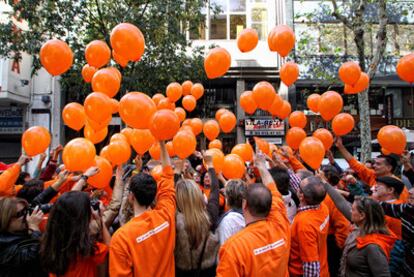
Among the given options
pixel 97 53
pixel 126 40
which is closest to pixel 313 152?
pixel 126 40

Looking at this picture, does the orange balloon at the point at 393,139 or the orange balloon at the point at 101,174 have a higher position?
the orange balloon at the point at 393,139

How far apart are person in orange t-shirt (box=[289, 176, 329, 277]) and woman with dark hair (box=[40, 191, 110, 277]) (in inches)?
67.3

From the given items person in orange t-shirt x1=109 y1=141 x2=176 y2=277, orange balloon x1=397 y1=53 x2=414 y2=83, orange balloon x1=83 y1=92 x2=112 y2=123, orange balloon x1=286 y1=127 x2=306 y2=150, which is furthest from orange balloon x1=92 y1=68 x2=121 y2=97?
orange balloon x1=397 y1=53 x2=414 y2=83

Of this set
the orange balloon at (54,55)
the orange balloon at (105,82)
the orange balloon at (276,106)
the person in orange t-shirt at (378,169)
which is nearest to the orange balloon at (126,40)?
the orange balloon at (105,82)

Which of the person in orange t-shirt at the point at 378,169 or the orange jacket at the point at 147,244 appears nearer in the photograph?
the orange jacket at the point at 147,244

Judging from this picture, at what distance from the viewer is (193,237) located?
8.98ft

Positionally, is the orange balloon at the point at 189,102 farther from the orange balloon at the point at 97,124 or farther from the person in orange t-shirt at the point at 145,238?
the person in orange t-shirt at the point at 145,238

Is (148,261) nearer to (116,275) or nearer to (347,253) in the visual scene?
(116,275)

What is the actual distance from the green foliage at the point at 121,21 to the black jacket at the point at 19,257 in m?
7.70

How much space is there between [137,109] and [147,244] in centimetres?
159

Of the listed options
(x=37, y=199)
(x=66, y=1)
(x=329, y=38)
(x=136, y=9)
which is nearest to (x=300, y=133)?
(x=37, y=199)

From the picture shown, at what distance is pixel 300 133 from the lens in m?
5.39

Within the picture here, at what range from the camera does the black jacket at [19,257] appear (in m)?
2.22

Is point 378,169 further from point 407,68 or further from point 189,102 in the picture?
point 189,102
